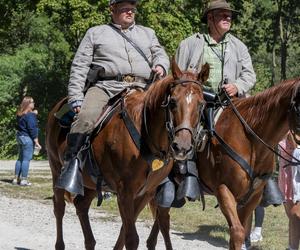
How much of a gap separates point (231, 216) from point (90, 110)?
1873 millimetres

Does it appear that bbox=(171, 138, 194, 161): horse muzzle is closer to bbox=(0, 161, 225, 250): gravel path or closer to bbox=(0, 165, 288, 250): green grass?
bbox=(0, 161, 225, 250): gravel path

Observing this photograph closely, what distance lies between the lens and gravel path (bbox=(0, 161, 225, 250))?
33.3 feet

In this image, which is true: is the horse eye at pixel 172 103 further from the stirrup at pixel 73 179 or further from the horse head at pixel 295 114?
the stirrup at pixel 73 179

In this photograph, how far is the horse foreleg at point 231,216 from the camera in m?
7.07

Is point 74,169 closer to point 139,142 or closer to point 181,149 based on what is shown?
point 139,142

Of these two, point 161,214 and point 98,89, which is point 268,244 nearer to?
point 161,214

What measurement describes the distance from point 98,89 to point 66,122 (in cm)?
82

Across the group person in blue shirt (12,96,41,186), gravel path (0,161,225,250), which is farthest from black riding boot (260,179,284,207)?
person in blue shirt (12,96,41,186)

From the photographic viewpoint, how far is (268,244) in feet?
34.7

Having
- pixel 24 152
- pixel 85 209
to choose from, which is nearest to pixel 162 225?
pixel 85 209

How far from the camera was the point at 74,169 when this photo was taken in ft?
24.6

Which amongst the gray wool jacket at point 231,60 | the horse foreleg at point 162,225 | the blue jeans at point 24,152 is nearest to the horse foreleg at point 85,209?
the horse foreleg at point 162,225

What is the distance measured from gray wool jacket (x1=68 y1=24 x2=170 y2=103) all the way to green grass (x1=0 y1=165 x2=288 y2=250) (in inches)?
153

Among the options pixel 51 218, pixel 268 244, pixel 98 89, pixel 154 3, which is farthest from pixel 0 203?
pixel 154 3
